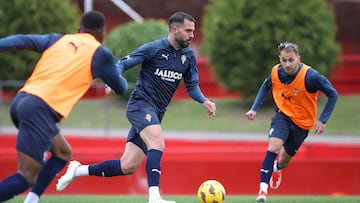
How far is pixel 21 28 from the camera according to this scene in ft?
78.8

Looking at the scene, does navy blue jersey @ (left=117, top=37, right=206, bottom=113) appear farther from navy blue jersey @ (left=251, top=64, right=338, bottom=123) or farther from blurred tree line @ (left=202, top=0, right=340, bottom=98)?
blurred tree line @ (left=202, top=0, right=340, bottom=98)

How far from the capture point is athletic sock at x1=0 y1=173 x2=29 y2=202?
25.4 feet

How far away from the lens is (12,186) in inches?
305

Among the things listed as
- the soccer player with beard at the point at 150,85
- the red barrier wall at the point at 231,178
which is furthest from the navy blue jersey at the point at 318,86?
the red barrier wall at the point at 231,178

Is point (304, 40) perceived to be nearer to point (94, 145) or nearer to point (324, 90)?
point (94, 145)

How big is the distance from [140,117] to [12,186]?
8.31 ft

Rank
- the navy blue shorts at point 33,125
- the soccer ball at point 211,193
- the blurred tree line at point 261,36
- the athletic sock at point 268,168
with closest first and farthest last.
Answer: the navy blue shorts at point 33,125, the soccer ball at point 211,193, the athletic sock at point 268,168, the blurred tree line at point 261,36

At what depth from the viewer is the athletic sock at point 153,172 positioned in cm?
949

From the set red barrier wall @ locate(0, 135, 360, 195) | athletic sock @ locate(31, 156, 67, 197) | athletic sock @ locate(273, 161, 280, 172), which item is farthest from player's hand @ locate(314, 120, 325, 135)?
red barrier wall @ locate(0, 135, 360, 195)

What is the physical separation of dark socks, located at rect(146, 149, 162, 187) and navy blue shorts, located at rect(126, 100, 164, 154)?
367 mm

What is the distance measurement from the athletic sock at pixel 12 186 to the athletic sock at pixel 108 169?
97.7 inches

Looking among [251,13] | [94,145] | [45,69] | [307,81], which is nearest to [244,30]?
[251,13]

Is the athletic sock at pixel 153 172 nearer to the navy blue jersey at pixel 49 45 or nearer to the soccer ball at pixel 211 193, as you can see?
the soccer ball at pixel 211 193

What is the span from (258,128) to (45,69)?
50.1 ft
